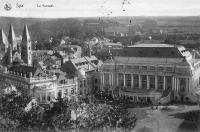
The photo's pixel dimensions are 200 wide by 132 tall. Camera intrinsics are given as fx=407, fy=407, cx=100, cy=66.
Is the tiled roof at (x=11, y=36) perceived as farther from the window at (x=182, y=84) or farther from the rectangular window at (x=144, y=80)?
the window at (x=182, y=84)

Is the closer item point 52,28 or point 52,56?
point 52,28

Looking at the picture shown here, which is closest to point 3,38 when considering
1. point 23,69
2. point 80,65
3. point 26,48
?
point 26,48

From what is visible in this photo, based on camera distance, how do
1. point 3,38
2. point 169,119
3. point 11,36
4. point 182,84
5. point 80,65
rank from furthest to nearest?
point 80,65 < point 3,38 < point 11,36 < point 182,84 < point 169,119

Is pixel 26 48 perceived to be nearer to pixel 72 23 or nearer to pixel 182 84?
pixel 72 23

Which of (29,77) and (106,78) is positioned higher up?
(29,77)

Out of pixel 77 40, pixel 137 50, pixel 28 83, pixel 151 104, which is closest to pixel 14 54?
pixel 77 40

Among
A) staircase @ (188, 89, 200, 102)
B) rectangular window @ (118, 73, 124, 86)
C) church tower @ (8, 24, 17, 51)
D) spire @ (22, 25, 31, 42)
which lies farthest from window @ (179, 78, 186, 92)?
church tower @ (8, 24, 17, 51)

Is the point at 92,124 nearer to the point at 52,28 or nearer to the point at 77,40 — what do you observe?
the point at 52,28
